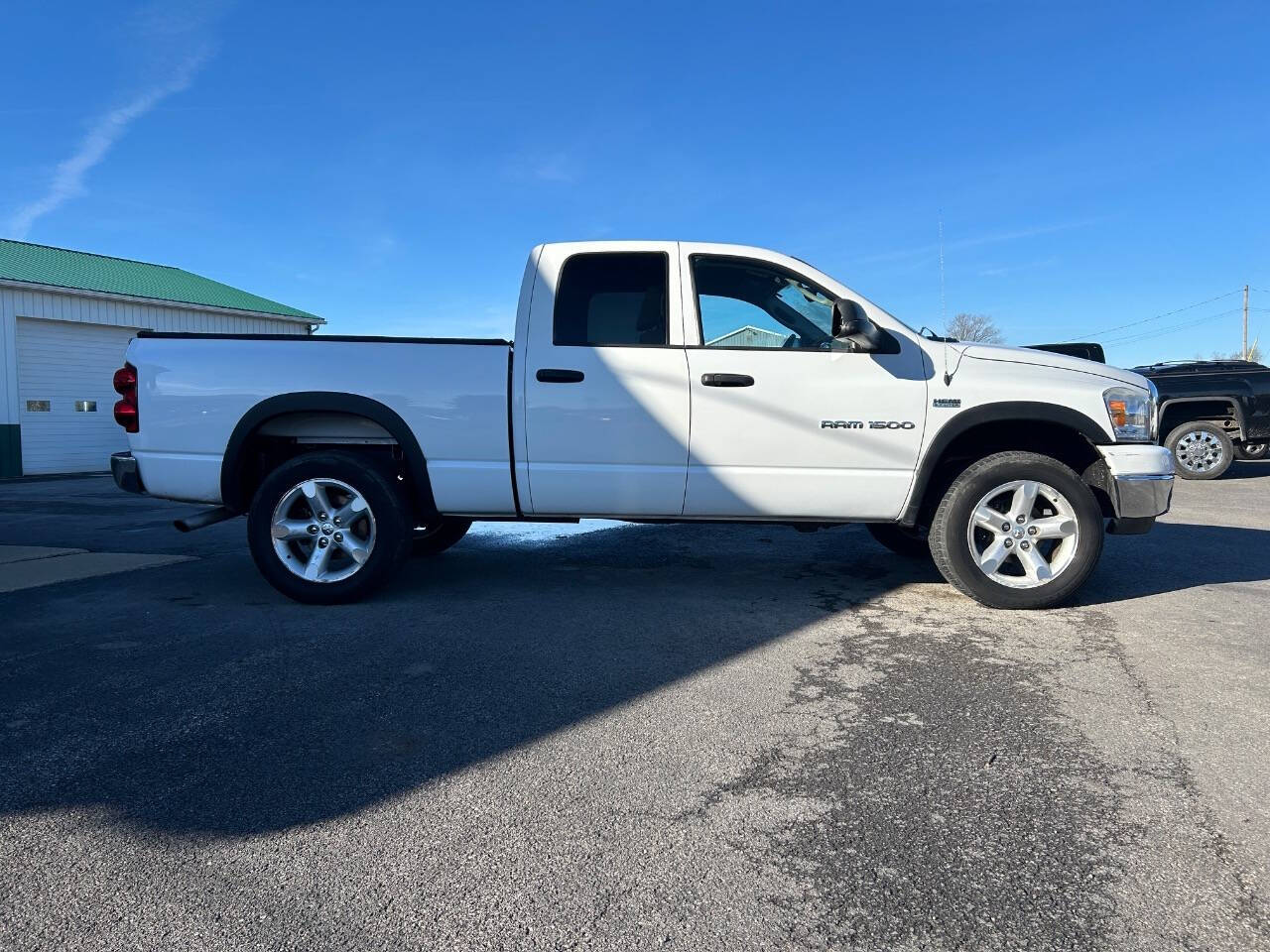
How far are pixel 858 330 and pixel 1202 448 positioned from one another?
10.8 m

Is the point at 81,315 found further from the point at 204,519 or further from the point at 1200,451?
the point at 1200,451

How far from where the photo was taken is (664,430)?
447 centimetres

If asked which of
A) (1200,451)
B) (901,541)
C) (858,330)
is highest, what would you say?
(858,330)

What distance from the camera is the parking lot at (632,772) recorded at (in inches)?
70.7

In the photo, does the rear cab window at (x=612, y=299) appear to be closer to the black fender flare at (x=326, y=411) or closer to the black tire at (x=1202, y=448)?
the black fender flare at (x=326, y=411)

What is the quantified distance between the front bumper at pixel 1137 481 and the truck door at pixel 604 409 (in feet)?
7.92

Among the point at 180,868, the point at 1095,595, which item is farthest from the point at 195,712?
the point at 1095,595

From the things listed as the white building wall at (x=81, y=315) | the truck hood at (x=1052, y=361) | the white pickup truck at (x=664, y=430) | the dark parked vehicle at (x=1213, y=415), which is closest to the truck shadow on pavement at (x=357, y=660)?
the white pickup truck at (x=664, y=430)

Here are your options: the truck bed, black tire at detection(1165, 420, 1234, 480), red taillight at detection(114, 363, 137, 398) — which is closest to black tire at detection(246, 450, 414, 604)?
the truck bed

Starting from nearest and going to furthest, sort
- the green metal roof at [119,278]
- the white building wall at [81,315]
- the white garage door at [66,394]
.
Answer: the white building wall at [81,315] < the white garage door at [66,394] < the green metal roof at [119,278]

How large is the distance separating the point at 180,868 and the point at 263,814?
276 millimetres

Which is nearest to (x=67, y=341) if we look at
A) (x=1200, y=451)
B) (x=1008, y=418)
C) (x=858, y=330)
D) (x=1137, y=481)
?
(x=858, y=330)

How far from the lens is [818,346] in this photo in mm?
4562

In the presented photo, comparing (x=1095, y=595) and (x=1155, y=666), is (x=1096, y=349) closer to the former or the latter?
(x=1095, y=595)
